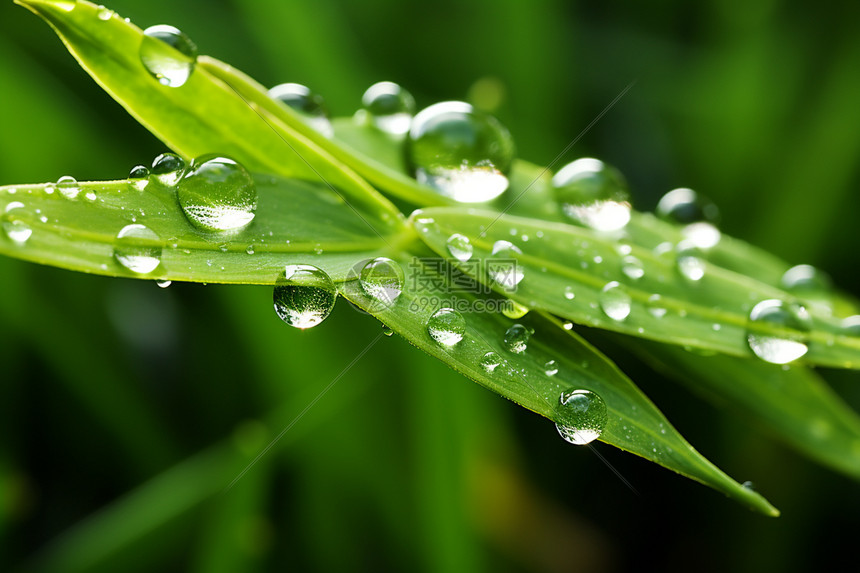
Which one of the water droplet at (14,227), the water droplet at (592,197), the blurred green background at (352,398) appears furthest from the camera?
the blurred green background at (352,398)

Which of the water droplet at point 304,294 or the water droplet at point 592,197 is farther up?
the water droplet at point 592,197

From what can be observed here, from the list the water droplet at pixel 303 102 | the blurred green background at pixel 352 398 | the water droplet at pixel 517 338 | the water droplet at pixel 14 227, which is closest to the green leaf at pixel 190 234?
the water droplet at pixel 14 227

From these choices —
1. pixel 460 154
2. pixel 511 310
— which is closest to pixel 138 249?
pixel 511 310

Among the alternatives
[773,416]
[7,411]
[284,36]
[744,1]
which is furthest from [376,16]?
[773,416]

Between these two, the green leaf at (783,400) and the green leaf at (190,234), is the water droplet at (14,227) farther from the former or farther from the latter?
the green leaf at (783,400)

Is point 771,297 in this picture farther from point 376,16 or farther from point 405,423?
point 376,16

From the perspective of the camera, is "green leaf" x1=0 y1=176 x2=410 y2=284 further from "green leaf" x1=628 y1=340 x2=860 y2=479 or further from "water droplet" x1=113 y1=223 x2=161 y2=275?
"green leaf" x1=628 y1=340 x2=860 y2=479
